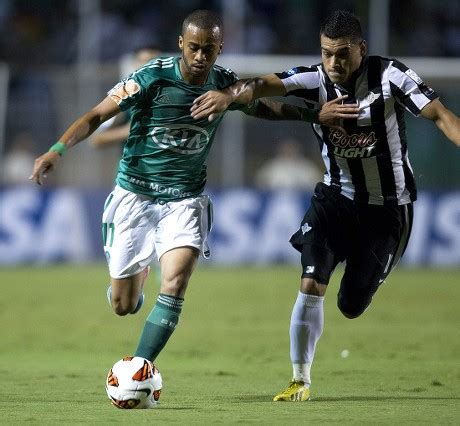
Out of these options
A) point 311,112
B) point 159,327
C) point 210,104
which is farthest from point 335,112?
point 159,327

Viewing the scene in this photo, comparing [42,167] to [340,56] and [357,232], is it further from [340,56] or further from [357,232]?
[357,232]

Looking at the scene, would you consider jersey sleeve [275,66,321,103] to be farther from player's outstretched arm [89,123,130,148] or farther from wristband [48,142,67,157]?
player's outstretched arm [89,123,130,148]

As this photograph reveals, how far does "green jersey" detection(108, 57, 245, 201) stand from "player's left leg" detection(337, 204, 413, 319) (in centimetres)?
114

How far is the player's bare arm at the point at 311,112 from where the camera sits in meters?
7.63

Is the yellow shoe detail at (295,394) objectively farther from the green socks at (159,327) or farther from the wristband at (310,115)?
the wristband at (310,115)

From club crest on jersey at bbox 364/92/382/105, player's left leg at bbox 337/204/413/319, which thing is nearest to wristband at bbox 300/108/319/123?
club crest on jersey at bbox 364/92/382/105

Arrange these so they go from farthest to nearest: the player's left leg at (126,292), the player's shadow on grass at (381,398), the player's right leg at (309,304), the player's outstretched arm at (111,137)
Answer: the player's outstretched arm at (111,137) < the player's left leg at (126,292) < the player's right leg at (309,304) < the player's shadow on grass at (381,398)

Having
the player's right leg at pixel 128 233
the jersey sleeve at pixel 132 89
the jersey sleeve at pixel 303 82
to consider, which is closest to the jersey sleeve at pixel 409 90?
the jersey sleeve at pixel 303 82

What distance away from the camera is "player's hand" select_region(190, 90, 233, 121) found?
732cm

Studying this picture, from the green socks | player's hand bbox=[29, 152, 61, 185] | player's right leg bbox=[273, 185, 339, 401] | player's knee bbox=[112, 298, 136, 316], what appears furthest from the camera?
player's knee bbox=[112, 298, 136, 316]

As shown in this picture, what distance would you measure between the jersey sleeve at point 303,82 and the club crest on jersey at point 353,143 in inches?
11.4

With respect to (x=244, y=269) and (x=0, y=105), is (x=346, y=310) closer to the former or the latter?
(x=244, y=269)

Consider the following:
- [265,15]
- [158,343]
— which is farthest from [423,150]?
[158,343]

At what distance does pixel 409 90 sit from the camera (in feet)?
24.9
